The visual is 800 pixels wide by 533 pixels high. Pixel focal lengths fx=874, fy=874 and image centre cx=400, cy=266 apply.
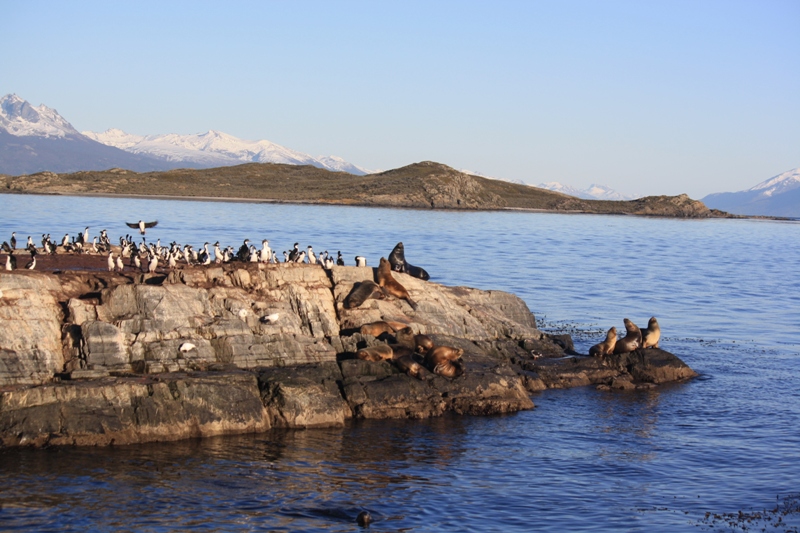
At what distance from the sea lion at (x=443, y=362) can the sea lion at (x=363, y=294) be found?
9.74 feet

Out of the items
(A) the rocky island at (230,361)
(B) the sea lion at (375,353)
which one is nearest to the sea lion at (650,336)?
(A) the rocky island at (230,361)

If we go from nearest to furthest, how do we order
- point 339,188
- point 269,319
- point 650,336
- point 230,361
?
point 230,361, point 269,319, point 650,336, point 339,188

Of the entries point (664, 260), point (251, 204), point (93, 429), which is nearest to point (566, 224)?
point (251, 204)

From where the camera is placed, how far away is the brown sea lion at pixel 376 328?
79.0ft

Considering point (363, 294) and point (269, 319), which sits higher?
point (363, 294)

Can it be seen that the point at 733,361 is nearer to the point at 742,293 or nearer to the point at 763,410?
the point at 763,410

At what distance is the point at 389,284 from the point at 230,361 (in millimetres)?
6458

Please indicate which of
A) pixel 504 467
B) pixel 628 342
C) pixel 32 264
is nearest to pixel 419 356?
pixel 504 467

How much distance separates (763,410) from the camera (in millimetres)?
23719

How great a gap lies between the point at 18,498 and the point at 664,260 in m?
58.9

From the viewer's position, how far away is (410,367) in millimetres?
22625

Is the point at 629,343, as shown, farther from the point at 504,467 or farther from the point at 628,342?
the point at 504,467

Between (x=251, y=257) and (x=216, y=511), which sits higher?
(x=251, y=257)

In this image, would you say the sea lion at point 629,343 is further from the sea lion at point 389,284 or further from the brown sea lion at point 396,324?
the brown sea lion at point 396,324
